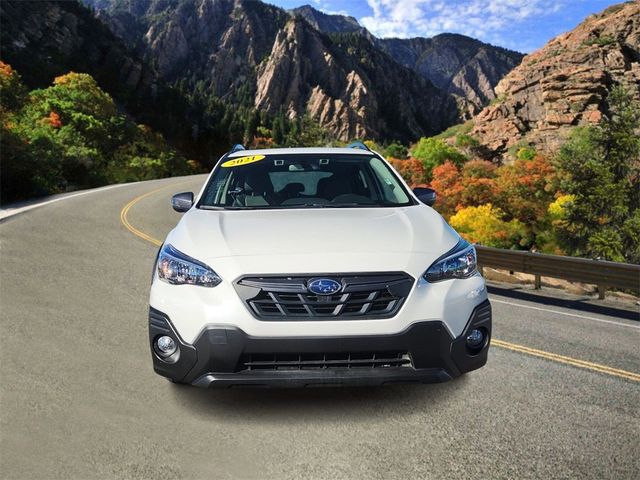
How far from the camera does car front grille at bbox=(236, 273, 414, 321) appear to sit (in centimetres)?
336

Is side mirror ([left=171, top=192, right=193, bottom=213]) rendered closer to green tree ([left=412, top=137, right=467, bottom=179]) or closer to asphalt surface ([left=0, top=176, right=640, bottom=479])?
asphalt surface ([left=0, top=176, right=640, bottom=479])

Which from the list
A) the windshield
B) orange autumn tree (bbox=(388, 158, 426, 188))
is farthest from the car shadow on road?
orange autumn tree (bbox=(388, 158, 426, 188))

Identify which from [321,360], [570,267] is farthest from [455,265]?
[570,267]

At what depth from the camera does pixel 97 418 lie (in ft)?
12.7

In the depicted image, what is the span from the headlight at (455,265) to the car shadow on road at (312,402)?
1094mm

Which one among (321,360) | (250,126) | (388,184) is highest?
(388,184)

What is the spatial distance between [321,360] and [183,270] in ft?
3.68

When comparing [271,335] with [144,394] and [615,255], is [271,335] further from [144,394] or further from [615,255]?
[615,255]

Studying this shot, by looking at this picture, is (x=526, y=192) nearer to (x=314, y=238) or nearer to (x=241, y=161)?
(x=241, y=161)

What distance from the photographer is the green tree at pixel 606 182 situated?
1431 inches

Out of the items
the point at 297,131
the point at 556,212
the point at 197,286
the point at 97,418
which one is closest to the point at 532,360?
the point at 197,286

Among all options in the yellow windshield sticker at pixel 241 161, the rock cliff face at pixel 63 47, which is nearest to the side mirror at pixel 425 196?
the yellow windshield sticker at pixel 241 161

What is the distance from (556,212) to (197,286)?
171ft

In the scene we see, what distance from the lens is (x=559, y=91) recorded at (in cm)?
9244
